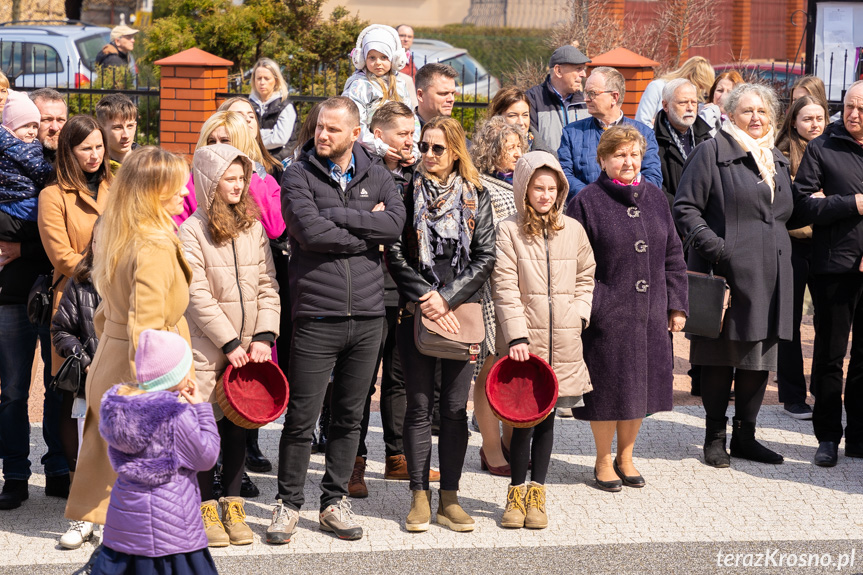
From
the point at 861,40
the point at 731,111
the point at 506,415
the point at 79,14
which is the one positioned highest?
the point at 79,14

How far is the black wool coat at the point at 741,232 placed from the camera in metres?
6.36

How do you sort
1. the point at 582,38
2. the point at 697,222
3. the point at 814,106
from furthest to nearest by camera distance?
the point at 582,38, the point at 814,106, the point at 697,222

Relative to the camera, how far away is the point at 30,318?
18.0 feet

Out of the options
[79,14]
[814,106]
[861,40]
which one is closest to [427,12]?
[79,14]

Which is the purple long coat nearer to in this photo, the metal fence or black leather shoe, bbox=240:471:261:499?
black leather shoe, bbox=240:471:261:499

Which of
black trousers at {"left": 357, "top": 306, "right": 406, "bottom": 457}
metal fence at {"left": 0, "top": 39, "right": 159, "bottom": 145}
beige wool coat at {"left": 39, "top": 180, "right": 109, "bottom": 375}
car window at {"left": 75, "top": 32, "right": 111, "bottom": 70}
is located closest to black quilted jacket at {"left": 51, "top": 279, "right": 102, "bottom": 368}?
beige wool coat at {"left": 39, "top": 180, "right": 109, "bottom": 375}

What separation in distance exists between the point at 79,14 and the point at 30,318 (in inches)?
1041

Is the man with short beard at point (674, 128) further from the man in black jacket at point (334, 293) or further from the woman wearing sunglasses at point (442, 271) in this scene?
the man in black jacket at point (334, 293)

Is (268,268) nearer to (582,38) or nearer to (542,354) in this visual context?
(542,354)

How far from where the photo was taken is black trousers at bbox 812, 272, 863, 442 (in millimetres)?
6582

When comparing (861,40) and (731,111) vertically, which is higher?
(861,40)

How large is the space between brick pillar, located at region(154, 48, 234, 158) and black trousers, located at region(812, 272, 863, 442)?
6.78 meters

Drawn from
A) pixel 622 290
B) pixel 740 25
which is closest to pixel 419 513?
pixel 622 290

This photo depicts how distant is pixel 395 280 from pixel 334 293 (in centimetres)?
41
